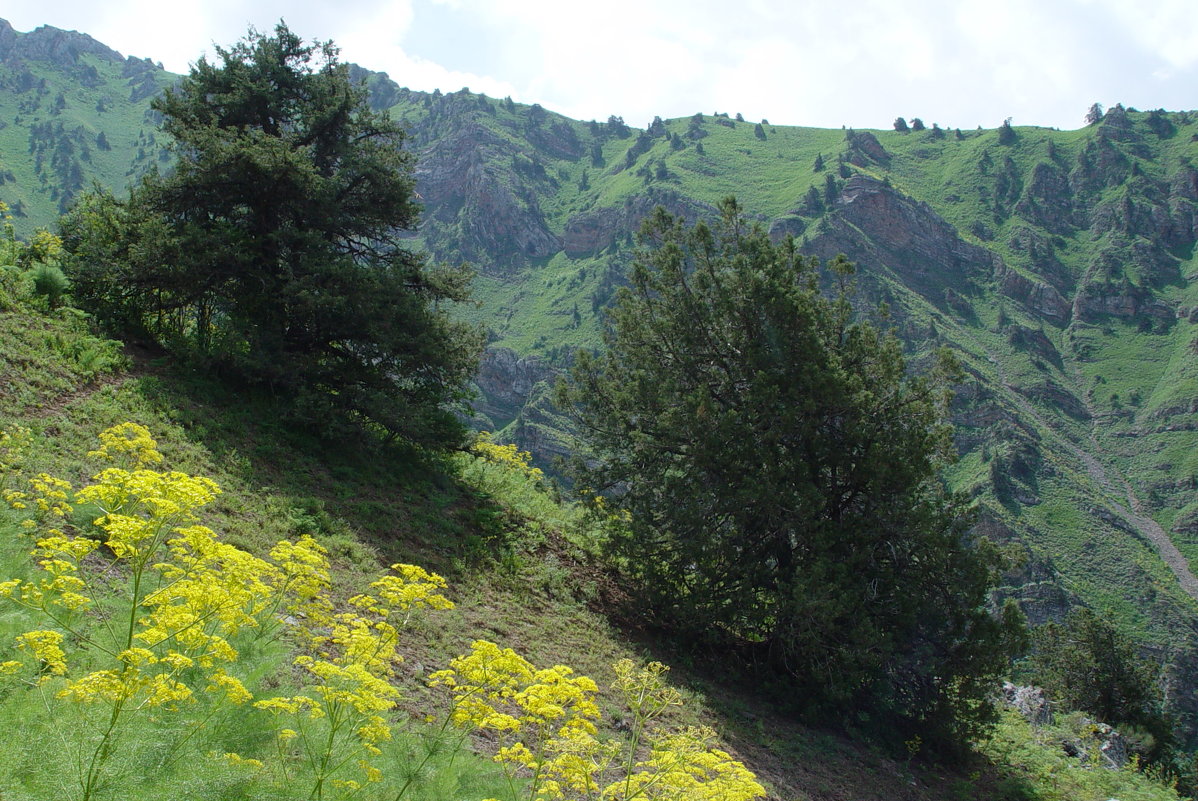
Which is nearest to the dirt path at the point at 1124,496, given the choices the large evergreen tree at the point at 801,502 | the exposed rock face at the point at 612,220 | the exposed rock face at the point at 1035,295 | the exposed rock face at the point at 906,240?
the exposed rock face at the point at 1035,295

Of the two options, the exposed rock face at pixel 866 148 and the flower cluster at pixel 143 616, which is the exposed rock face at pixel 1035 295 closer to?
the exposed rock face at pixel 866 148

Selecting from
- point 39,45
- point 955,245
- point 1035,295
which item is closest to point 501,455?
point 1035,295

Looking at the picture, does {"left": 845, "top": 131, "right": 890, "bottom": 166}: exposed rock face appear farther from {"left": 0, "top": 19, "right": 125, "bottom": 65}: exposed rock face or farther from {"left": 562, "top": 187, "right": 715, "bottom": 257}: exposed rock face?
{"left": 0, "top": 19, "right": 125, "bottom": 65}: exposed rock face

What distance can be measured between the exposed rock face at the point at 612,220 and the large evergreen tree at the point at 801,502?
409 ft

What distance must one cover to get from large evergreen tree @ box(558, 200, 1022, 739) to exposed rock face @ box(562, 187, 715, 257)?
125 m

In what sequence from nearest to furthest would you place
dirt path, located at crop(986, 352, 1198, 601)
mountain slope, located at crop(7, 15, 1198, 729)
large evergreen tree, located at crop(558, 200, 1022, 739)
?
large evergreen tree, located at crop(558, 200, 1022, 739), dirt path, located at crop(986, 352, 1198, 601), mountain slope, located at crop(7, 15, 1198, 729)

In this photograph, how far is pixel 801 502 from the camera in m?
11.1

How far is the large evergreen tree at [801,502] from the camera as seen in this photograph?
1112cm

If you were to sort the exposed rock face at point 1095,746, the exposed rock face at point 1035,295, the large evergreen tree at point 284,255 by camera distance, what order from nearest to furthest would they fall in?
1. the large evergreen tree at point 284,255
2. the exposed rock face at point 1095,746
3. the exposed rock face at point 1035,295

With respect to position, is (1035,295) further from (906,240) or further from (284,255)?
(284,255)

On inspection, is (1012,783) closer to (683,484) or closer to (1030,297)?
(683,484)

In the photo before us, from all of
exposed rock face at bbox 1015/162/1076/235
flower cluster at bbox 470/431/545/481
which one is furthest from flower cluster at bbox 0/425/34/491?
exposed rock face at bbox 1015/162/1076/235

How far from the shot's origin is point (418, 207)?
15188 millimetres

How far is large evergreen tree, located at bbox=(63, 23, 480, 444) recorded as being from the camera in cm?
1219
